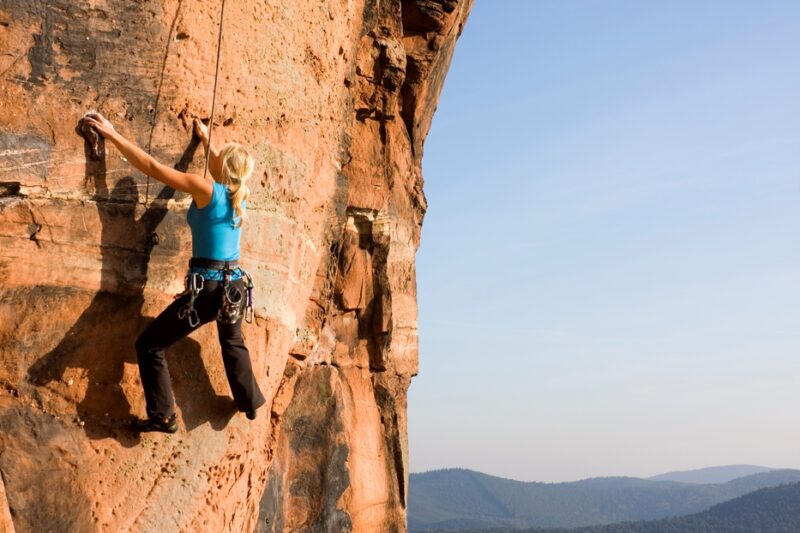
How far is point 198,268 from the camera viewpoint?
7344mm

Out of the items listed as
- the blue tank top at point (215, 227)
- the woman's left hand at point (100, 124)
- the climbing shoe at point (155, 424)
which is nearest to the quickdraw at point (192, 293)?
the blue tank top at point (215, 227)

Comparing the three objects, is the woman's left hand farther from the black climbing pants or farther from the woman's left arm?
the black climbing pants

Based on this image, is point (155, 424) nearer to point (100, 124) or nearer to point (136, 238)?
point (136, 238)

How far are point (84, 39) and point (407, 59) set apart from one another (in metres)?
7.24

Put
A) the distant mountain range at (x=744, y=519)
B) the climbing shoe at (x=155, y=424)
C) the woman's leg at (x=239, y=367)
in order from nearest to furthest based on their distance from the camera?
the climbing shoe at (x=155, y=424) → the woman's leg at (x=239, y=367) → the distant mountain range at (x=744, y=519)

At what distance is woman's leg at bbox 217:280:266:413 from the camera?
299 inches

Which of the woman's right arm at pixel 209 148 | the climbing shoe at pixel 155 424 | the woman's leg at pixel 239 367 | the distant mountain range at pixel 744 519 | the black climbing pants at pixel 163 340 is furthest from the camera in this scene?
the distant mountain range at pixel 744 519

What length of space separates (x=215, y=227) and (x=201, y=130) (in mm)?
1194

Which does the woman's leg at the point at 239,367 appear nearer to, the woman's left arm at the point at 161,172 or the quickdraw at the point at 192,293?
the quickdraw at the point at 192,293

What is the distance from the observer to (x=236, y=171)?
7.38 metres

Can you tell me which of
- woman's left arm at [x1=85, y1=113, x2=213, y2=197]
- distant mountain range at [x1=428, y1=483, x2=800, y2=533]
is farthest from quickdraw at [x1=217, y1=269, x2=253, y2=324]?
distant mountain range at [x1=428, y1=483, x2=800, y2=533]

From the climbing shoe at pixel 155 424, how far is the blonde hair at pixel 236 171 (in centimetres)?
184

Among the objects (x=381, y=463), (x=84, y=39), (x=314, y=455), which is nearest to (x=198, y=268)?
(x=84, y=39)

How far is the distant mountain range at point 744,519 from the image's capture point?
163 m
